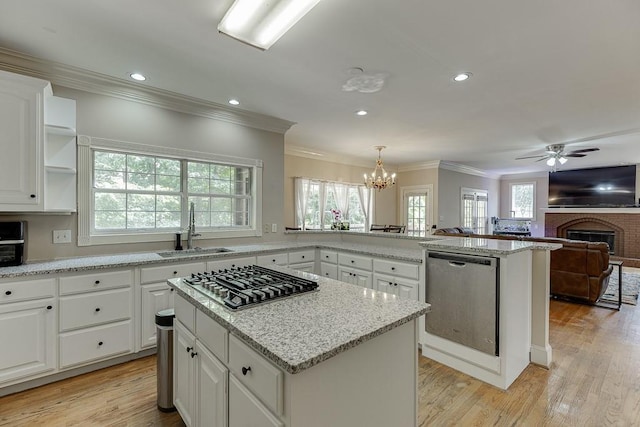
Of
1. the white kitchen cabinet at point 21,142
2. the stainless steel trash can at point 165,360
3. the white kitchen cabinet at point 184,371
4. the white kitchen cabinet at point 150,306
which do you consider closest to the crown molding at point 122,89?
the white kitchen cabinet at point 21,142

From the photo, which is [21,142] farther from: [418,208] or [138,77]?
[418,208]

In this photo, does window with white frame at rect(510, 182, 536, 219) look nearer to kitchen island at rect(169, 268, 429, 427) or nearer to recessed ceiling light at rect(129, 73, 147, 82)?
kitchen island at rect(169, 268, 429, 427)

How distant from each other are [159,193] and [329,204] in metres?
3.85

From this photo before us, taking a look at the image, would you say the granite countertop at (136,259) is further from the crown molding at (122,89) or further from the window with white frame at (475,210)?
the window with white frame at (475,210)

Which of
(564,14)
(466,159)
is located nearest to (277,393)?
(564,14)

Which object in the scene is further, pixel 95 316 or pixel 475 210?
pixel 475 210

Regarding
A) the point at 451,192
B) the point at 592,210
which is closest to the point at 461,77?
the point at 451,192

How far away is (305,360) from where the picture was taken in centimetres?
92

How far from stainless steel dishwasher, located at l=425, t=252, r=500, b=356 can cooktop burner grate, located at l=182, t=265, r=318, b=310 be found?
146 centimetres

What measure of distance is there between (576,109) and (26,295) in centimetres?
591

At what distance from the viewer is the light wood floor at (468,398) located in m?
1.96

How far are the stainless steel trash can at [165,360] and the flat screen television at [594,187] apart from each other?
10408 mm

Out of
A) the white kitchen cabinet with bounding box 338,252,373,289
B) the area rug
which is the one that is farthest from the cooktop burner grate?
the area rug

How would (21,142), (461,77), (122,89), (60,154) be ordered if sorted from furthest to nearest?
(122,89), (461,77), (60,154), (21,142)
